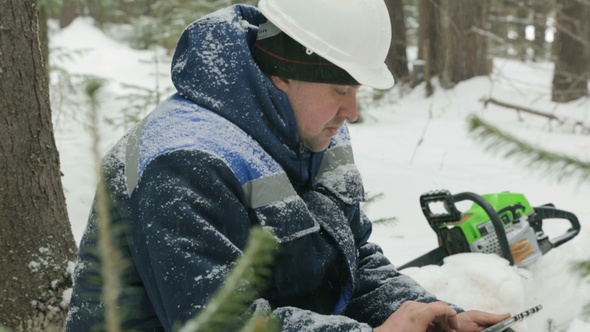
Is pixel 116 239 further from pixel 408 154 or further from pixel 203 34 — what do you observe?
pixel 408 154

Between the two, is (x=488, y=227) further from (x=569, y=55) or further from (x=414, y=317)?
(x=569, y=55)

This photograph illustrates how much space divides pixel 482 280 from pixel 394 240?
1.36 m

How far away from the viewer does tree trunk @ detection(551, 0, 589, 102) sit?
1073cm

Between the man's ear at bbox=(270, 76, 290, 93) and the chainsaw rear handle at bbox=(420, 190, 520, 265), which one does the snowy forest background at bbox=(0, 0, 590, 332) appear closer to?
the chainsaw rear handle at bbox=(420, 190, 520, 265)

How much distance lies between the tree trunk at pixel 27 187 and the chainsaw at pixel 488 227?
1.45 meters

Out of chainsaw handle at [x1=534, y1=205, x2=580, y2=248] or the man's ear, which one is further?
chainsaw handle at [x1=534, y1=205, x2=580, y2=248]

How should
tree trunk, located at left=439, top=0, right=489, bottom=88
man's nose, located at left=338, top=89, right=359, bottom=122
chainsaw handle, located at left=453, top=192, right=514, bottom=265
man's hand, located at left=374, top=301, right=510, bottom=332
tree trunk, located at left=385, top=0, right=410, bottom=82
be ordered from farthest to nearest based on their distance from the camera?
tree trunk, located at left=385, top=0, right=410, bottom=82, tree trunk, located at left=439, top=0, right=489, bottom=88, chainsaw handle, located at left=453, top=192, right=514, bottom=265, man's nose, located at left=338, top=89, right=359, bottom=122, man's hand, located at left=374, top=301, right=510, bottom=332

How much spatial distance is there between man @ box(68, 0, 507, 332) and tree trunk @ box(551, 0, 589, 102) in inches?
348

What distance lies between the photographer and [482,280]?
128 inches

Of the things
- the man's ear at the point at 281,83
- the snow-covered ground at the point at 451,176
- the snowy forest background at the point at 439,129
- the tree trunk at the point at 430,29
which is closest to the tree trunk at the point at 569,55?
the snowy forest background at the point at 439,129

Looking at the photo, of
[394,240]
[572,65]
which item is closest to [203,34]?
[394,240]

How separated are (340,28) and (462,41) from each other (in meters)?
9.55

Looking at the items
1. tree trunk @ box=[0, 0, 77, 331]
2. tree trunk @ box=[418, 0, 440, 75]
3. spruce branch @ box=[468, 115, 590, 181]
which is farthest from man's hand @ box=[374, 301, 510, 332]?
tree trunk @ box=[418, 0, 440, 75]

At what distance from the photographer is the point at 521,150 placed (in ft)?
3.51
